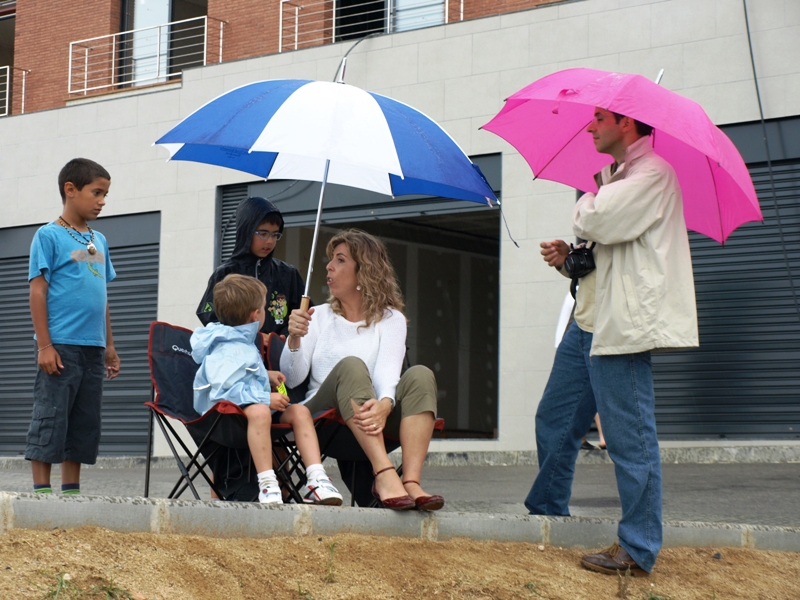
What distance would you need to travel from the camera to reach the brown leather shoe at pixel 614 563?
4484 mm

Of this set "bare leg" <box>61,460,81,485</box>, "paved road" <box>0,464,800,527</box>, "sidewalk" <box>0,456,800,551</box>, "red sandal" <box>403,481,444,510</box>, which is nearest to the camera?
"sidewalk" <box>0,456,800,551</box>

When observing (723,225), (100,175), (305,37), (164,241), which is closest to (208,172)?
(164,241)

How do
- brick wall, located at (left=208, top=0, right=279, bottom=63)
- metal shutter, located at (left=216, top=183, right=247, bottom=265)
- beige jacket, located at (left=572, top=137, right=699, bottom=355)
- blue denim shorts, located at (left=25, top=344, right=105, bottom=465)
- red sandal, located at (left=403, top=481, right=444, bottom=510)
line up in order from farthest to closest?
brick wall, located at (left=208, top=0, right=279, bottom=63) → metal shutter, located at (left=216, top=183, right=247, bottom=265) → blue denim shorts, located at (left=25, top=344, right=105, bottom=465) → red sandal, located at (left=403, top=481, right=444, bottom=510) → beige jacket, located at (left=572, top=137, right=699, bottom=355)

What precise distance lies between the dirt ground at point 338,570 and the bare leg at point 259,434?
29.1 inches

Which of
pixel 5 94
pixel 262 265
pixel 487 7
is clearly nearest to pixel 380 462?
pixel 262 265

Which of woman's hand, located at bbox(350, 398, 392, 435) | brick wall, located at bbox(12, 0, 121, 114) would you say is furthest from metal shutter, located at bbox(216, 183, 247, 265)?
woman's hand, located at bbox(350, 398, 392, 435)

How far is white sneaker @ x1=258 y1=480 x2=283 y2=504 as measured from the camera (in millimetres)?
4926

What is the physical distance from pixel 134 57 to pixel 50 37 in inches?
77.6

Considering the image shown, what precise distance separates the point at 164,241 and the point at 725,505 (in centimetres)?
1009

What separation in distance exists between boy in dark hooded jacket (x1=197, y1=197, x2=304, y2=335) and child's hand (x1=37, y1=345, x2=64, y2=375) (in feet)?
2.69

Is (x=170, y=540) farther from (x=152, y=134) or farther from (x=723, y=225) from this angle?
(x=152, y=134)

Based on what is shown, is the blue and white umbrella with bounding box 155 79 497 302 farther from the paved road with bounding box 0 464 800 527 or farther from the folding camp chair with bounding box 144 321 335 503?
the paved road with bounding box 0 464 800 527

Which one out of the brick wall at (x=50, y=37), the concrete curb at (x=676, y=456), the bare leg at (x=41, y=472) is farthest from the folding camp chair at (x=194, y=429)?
the brick wall at (x=50, y=37)

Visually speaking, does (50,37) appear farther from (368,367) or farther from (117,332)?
(368,367)
